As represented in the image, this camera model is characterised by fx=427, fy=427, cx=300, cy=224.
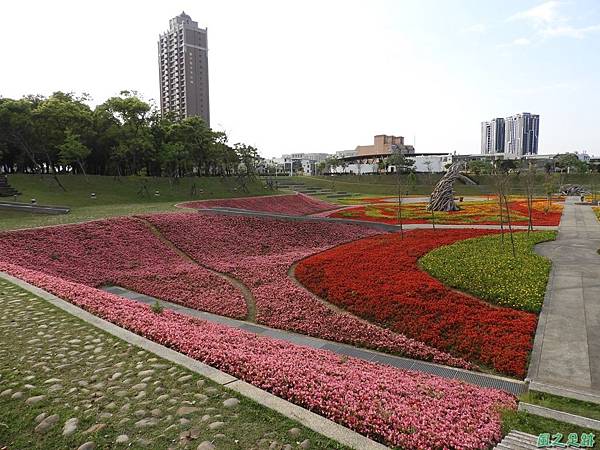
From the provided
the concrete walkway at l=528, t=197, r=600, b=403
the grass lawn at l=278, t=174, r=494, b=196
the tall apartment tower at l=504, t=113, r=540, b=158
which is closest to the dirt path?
the concrete walkway at l=528, t=197, r=600, b=403

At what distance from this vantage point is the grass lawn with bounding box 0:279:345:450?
488 centimetres

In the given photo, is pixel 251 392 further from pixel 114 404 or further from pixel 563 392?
pixel 563 392

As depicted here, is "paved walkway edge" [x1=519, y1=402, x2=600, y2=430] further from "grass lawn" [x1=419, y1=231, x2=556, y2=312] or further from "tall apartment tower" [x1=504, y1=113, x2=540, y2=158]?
"tall apartment tower" [x1=504, y1=113, x2=540, y2=158]

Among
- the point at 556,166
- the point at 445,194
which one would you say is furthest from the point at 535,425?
the point at 556,166

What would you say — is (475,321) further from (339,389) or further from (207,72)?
(207,72)

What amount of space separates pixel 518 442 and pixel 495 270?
10.9 meters

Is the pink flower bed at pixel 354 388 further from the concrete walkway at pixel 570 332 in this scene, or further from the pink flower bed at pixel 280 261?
the pink flower bed at pixel 280 261

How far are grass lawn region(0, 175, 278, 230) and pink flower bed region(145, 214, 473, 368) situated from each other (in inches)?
237

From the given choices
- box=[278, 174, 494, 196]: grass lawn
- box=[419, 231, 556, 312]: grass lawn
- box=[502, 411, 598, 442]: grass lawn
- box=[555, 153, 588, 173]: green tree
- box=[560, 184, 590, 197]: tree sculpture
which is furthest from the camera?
box=[555, 153, 588, 173]: green tree

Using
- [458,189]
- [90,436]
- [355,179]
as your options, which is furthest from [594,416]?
[355,179]

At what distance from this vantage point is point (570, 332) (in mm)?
10164

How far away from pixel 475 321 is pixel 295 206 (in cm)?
3699

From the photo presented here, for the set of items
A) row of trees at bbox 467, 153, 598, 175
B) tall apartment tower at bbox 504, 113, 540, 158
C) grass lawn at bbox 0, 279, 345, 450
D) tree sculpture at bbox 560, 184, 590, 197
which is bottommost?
grass lawn at bbox 0, 279, 345, 450

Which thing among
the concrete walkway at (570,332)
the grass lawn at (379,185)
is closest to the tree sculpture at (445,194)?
the concrete walkway at (570,332)
